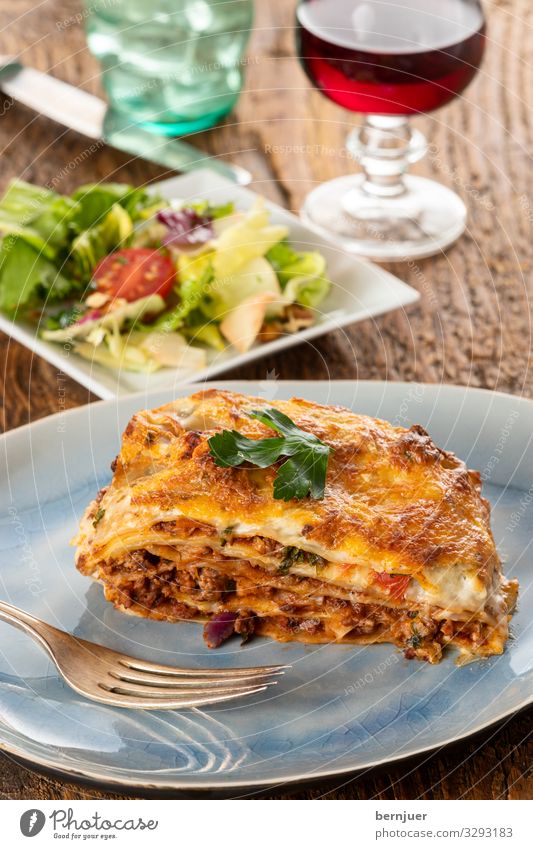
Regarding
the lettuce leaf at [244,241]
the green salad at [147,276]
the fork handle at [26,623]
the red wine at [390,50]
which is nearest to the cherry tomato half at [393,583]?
the fork handle at [26,623]

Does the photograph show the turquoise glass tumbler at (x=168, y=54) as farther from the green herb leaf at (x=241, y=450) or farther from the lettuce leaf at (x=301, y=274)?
the green herb leaf at (x=241, y=450)

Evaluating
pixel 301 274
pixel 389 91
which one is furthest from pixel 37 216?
pixel 389 91

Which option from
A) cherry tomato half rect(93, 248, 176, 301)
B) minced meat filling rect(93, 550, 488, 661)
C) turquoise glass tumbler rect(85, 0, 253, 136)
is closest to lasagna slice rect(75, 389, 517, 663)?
minced meat filling rect(93, 550, 488, 661)

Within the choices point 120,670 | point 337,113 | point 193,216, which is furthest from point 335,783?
point 337,113

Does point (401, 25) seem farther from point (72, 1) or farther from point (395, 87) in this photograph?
point (72, 1)

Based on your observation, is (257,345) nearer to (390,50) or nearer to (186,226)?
(186,226)

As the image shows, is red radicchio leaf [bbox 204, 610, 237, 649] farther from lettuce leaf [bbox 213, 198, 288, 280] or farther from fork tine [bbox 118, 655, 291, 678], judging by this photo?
lettuce leaf [bbox 213, 198, 288, 280]

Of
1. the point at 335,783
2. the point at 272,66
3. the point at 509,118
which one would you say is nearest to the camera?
the point at 335,783
